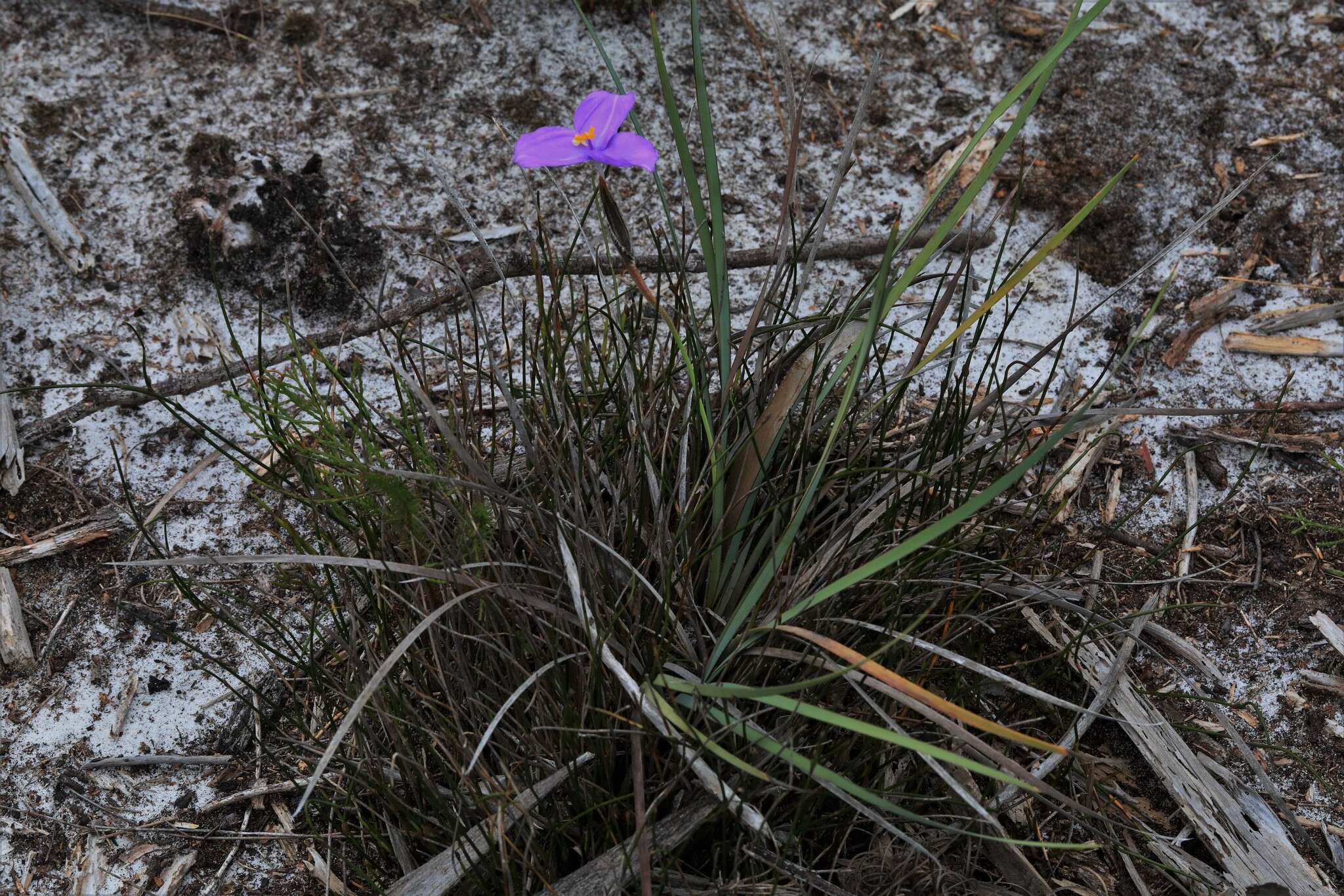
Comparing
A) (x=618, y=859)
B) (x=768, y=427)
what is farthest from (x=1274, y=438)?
(x=618, y=859)

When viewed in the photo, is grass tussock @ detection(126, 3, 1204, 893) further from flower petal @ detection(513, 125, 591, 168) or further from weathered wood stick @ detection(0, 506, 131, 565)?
weathered wood stick @ detection(0, 506, 131, 565)

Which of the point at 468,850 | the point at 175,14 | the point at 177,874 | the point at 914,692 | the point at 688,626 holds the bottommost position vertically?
the point at 177,874

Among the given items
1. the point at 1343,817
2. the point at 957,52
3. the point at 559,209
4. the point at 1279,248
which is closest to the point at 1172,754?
the point at 1343,817

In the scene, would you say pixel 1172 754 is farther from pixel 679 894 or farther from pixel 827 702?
pixel 679 894

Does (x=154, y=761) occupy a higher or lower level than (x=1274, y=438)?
lower

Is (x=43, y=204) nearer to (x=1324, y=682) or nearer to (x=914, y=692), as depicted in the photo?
(x=914, y=692)

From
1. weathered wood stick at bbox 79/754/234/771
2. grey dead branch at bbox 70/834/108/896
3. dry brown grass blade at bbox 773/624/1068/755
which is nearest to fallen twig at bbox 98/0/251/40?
weathered wood stick at bbox 79/754/234/771

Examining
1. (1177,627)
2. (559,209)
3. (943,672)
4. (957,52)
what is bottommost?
(1177,627)
